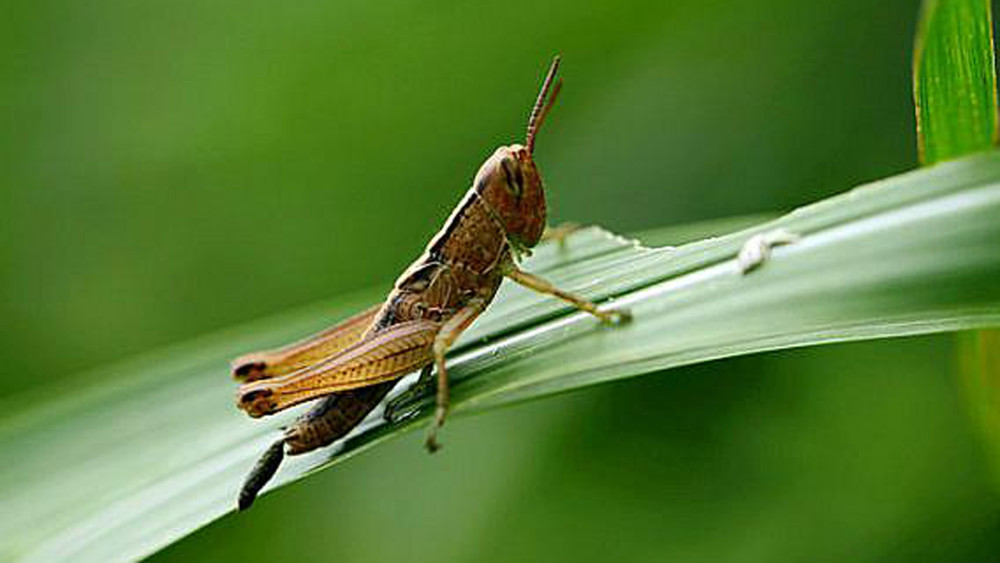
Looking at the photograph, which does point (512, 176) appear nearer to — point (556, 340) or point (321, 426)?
point (556, 340)

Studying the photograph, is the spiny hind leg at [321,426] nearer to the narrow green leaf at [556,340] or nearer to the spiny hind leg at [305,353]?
the narrow green leaf at [556,340]

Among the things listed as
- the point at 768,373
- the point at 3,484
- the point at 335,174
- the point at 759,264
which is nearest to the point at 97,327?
the point at 335,174

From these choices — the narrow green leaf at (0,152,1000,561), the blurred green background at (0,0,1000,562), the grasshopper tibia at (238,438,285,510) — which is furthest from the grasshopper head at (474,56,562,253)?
the blurred green background at (0,0,1000,562)

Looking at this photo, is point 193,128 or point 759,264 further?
point 193,128

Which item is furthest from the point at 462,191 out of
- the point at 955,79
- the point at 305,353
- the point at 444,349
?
the point at 955,79

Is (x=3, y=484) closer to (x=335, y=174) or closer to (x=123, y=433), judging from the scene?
(x=123, y=433)

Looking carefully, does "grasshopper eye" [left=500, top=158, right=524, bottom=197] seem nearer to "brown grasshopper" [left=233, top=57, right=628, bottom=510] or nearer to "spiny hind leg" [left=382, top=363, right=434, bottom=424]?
"brown grasshopper" [left=233, top=57, right=628, bottom=510]
